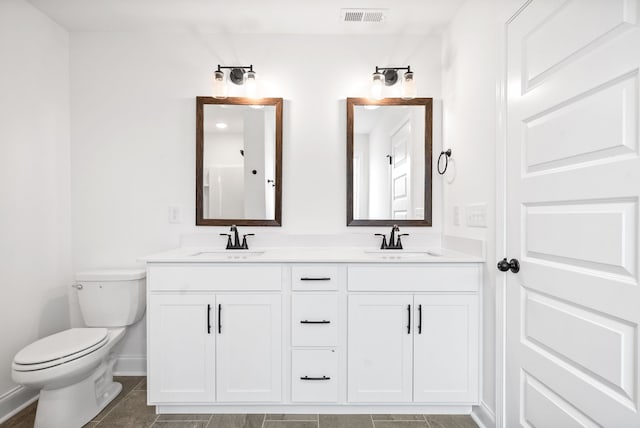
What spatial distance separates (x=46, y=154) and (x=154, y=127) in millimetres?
675

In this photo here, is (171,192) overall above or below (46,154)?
below

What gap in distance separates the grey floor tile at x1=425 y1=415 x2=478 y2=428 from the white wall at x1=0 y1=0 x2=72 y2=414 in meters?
2.38

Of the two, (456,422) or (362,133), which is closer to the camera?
(456,422)

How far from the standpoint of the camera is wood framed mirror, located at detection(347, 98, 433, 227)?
7.15 feet

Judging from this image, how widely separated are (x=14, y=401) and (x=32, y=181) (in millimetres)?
1289

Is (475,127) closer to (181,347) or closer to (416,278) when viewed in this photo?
(416,278)

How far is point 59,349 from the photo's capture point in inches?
61.3

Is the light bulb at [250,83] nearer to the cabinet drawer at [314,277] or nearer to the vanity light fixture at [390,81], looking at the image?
the vanity light fixture at [390,81]

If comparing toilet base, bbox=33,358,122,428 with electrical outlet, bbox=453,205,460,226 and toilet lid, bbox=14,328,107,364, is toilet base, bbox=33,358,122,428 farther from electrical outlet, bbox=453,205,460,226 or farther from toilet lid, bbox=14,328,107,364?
electrical outlet, bbox=453,205,460,226

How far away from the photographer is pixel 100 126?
7.15 feet

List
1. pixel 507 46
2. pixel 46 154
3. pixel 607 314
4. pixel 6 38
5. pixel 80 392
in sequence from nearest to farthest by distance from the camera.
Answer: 1. pixel 607 314
2. pixel 507 46
3. pixel 80 392
4. pixel 6 38
5. pixel 46 154

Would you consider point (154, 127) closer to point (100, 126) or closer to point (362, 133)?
point (100, 126)

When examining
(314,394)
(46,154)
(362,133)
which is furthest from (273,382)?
(46,154)

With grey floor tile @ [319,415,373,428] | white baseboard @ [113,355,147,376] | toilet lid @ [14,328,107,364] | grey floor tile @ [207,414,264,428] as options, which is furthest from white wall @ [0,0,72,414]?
grey floor tile @ [319,415,373,428]
